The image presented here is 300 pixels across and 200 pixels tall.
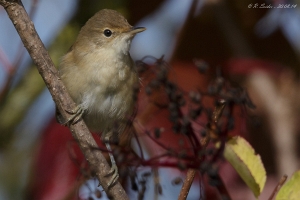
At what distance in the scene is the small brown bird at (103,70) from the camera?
251 cm

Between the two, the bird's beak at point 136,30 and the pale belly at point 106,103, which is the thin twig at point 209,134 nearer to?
the bird's beak at point 136,30

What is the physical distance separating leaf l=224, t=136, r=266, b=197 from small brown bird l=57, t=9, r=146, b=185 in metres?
1.42

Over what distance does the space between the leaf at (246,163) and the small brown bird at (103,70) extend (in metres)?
1.42

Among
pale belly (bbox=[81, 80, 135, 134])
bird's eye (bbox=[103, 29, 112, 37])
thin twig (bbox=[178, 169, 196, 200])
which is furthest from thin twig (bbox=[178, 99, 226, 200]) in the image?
bird's eye (bbox=[103, 29, 112, 37])

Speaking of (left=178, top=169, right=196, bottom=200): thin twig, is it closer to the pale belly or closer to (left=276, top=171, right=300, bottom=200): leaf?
(left=276, top=171, right=300, bottom=200): leaf

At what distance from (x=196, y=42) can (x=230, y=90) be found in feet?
3.18

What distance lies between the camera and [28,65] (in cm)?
257

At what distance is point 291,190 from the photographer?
979mm

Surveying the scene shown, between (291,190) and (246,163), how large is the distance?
0.10 metres

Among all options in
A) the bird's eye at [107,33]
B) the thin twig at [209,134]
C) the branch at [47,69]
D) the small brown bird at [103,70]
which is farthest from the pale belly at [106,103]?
the thin twig at [209,134]

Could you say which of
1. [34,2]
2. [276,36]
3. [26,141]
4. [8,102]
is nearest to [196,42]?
[276,36]

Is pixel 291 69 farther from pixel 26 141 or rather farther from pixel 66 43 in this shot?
pixel 26 141

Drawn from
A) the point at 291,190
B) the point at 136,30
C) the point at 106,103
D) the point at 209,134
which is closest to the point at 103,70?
the point at 106,103

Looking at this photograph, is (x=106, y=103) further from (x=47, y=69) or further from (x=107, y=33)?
(x=47, y=69)
